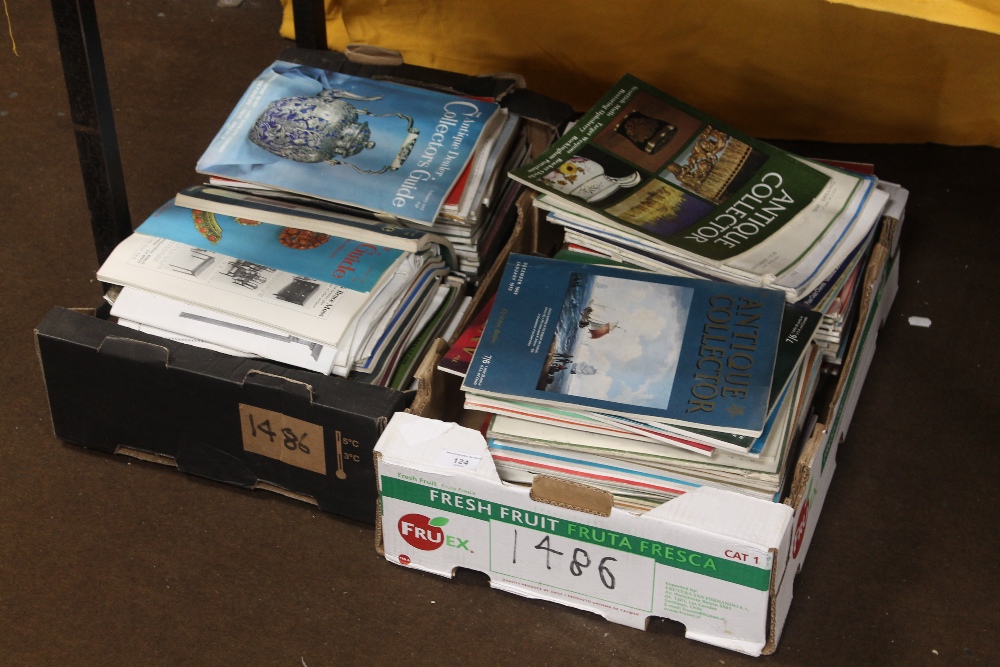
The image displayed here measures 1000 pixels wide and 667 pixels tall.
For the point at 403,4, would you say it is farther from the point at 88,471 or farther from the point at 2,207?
the point at 88,471

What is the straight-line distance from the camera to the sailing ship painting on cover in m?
1.10

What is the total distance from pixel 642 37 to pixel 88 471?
3.39ft

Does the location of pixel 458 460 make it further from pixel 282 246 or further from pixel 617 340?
pixel 282 246

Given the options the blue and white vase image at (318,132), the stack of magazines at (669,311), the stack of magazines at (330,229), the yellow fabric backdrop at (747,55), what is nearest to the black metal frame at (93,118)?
the stack of magazines at (330,229)

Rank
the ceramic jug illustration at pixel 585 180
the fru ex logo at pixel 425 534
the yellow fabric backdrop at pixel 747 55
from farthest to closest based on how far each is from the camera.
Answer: the yellow fabric backdrop at pixel 747 55, the ceramic jug illustration at pixel 585 180, the fru ex logo at pixel 425 534

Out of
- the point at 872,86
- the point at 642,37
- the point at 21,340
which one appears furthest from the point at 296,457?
the point at 872,86

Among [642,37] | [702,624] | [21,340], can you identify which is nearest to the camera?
[702,624]

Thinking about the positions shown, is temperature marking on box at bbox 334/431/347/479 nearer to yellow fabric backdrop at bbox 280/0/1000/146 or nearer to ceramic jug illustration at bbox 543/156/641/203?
ceramic jug illustration at bbox 543/156/641/203

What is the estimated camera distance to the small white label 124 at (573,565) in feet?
3.56

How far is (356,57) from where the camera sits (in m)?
1.50

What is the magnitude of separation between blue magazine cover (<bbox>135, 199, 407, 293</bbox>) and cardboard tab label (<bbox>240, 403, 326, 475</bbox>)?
15 cm

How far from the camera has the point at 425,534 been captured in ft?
3.78

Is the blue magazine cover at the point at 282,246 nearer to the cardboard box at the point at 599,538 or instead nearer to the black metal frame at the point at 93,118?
the black metal frame at the point at 93,118

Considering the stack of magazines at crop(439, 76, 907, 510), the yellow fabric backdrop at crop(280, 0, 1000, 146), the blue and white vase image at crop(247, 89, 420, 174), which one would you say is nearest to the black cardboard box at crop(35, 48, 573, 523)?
the stack of magazines at crop(439, 76, 907, 510)
